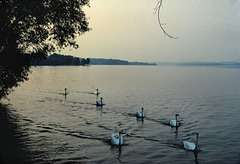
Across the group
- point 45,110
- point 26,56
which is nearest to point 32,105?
point 45,110

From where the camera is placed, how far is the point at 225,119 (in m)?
35.1

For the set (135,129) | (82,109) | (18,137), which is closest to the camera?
(18,137)

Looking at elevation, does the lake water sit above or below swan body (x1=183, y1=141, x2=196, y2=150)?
below

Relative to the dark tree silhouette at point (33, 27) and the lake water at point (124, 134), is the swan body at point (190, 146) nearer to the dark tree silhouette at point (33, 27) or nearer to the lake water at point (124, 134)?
the lake water at point (124, 134)

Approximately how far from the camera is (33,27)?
21.3 metres

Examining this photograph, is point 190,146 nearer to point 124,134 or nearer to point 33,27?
point 124,134

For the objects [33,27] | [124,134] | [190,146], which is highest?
[33,27]

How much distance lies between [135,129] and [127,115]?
771 centimetres

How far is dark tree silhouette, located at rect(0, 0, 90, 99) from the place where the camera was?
18.9m

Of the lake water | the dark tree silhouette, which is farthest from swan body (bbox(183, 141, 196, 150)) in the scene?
the dark tree silhouette

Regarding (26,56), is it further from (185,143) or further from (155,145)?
(185,143)

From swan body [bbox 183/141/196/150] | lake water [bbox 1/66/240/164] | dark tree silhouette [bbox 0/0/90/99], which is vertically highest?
dark tree silhouette [bbox 0/0/90/99]

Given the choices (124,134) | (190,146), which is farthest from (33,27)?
(190,146)

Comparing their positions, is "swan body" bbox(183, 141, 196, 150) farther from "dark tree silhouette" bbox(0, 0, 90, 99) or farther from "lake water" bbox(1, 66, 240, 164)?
"dark tree silhouette" bbox(0, 0, 90, 99)
